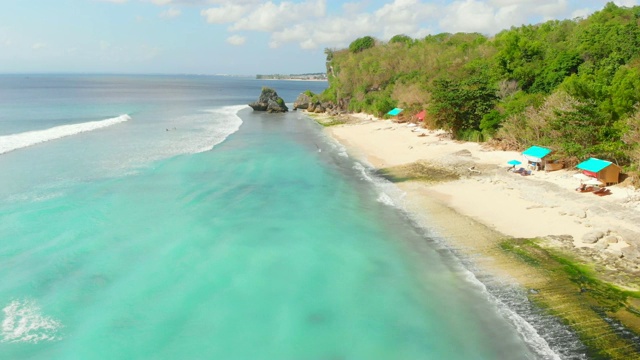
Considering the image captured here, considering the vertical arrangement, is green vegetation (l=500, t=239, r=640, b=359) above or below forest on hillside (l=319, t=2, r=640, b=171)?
below

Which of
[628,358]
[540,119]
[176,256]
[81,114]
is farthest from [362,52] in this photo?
[628,358]

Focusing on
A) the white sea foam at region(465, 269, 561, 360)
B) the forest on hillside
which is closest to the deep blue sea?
the white sea foam at region(465, 269, 561, 360)

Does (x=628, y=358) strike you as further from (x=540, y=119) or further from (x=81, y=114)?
(x=81, y=114)

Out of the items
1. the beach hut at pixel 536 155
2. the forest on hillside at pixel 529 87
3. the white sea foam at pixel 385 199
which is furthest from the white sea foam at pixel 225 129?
the beach hut at pixel 536 155

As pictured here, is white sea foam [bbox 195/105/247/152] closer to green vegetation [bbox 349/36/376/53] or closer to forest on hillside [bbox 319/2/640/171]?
forest on hillside [bbox 319/2/640/171]

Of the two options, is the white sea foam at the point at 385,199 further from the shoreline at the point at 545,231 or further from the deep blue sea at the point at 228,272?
the shoreline at the point at 545,231

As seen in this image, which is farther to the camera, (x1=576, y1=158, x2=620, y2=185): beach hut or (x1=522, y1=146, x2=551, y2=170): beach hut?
(x1=522, y1=146, x2=551, y2=170): beach hut

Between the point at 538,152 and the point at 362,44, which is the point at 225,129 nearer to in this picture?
the point at 538,152
